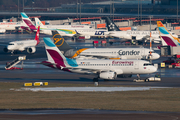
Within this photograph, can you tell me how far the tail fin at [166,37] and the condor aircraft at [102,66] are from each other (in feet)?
103

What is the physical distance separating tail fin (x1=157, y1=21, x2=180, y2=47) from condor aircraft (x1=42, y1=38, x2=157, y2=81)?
31399 millimetres

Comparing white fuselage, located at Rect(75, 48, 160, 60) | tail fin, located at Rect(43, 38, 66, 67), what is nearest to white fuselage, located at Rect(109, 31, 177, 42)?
white fuselage, located at Rect(75, 48, 160, 60)

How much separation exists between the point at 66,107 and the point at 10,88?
18.5m

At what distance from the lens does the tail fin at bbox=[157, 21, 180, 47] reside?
89375 mm

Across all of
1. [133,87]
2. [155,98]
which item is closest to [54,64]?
[133,87]

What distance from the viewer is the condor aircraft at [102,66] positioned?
195 feet

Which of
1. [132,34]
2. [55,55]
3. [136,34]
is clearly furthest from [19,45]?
[136,34]

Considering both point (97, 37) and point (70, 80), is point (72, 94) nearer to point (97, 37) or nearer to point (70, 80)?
point (70, 80)

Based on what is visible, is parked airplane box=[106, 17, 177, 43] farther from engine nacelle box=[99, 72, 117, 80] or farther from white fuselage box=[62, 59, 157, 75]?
engine nacelle box=[99, 72, 117, 80]

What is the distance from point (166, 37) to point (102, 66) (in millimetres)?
34901

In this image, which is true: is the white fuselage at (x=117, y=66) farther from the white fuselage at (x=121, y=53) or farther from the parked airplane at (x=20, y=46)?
the parked airplane at (x=20, y=46)

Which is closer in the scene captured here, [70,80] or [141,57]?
[70,80]

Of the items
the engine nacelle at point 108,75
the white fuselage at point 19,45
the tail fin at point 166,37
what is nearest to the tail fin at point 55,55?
the engine nacelle at point 108,75

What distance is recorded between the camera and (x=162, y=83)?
57719mm
